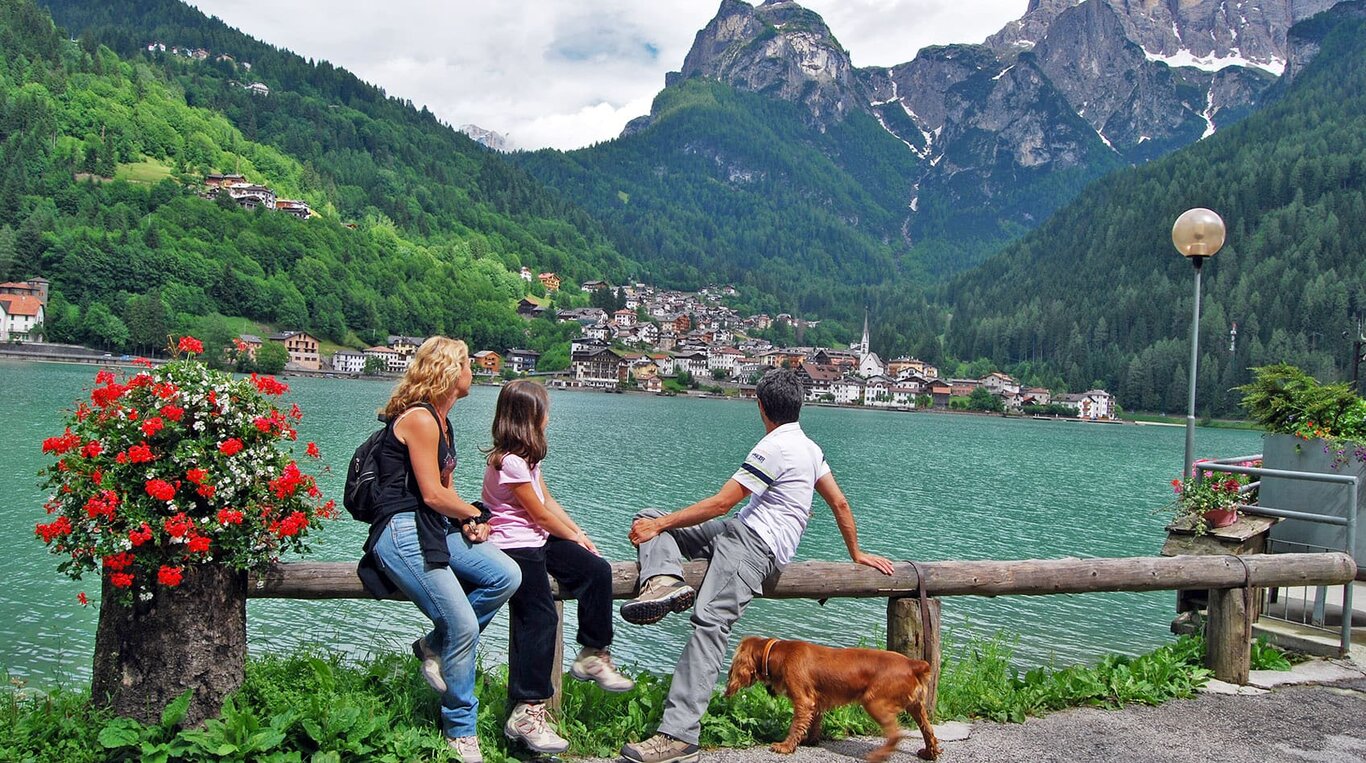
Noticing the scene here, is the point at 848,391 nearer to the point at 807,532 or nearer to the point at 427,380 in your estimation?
the point at 807,532

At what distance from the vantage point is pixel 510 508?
508 cm

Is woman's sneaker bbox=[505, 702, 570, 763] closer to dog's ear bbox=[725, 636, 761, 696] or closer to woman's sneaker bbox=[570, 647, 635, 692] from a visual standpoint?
woman's sneaker bbox=[570, 647, 635, 692]

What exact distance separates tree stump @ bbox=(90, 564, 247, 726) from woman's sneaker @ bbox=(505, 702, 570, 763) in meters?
1.47

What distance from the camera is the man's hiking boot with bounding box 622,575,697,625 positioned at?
4.99 metres

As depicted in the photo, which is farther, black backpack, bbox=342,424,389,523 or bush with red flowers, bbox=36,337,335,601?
black backpack, bbox=342,424,389,523

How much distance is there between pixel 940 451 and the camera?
226ft

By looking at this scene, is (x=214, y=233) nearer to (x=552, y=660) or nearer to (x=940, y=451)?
(x=940, y=451)

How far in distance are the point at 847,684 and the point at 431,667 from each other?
7.38 feet

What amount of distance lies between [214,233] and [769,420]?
17701 centimetres

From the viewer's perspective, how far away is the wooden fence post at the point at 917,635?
586 centimetres

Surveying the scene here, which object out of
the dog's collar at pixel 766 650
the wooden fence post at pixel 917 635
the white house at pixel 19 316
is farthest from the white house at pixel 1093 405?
the dog's collar at pixel 766 650

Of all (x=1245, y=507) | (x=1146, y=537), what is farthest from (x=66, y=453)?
(x=1146, y=537)

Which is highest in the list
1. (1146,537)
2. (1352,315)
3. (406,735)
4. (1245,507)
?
(1352,315)

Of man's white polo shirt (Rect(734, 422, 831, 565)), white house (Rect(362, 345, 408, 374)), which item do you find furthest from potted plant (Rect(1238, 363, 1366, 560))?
white house (Rect(362, 345, 408, 374))
